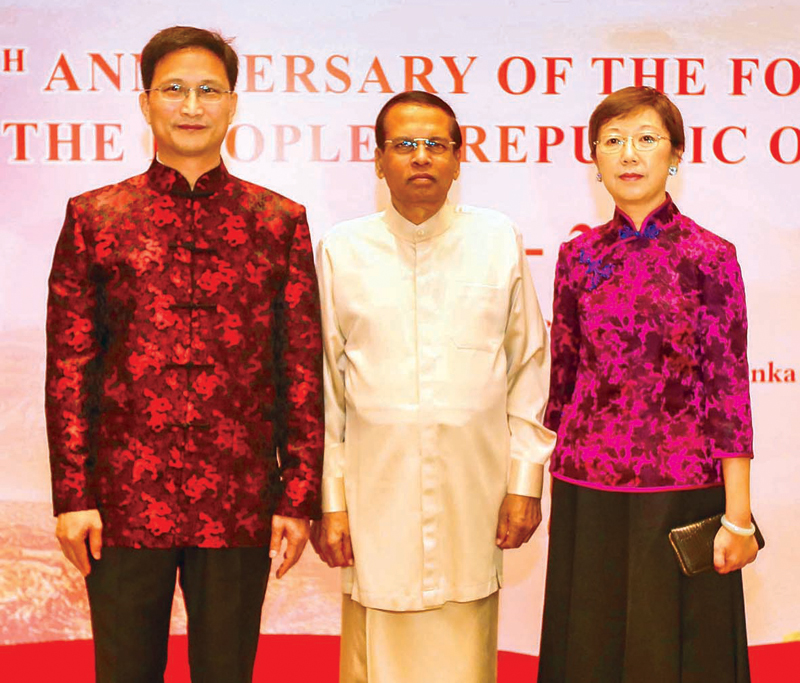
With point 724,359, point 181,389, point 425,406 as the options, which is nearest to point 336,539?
point 425,406

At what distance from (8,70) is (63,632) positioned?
1.85 metres

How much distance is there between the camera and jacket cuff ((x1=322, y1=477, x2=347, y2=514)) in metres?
2.25

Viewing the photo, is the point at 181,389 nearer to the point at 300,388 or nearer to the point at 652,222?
the point at 300,388

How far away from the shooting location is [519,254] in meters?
2.31

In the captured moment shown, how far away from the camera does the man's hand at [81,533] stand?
1949 mm

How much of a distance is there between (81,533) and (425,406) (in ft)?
2.37

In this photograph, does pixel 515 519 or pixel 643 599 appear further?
pixel 515 519

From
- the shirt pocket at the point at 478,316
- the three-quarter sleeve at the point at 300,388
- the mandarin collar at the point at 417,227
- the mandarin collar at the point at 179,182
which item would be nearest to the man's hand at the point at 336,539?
the three-quarter sleeve at the point at 300,388

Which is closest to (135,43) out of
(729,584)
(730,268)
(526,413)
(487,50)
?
(487,50)

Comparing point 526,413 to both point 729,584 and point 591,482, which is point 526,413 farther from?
point 729,584

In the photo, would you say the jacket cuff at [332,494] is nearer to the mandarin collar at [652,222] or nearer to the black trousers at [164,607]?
the black trousers at [164,607]

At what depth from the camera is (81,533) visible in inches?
76.8

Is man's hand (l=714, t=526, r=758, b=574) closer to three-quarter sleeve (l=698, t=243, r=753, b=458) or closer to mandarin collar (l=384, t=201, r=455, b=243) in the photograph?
three-quarter sleeve (l=698, t=243, r=753, b=458)

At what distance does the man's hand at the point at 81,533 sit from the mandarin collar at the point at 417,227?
854 mm
